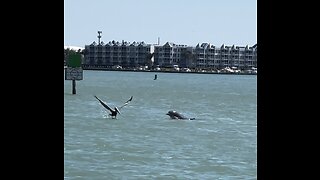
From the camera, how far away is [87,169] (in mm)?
15578

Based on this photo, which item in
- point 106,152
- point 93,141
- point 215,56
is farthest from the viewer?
point 215,56

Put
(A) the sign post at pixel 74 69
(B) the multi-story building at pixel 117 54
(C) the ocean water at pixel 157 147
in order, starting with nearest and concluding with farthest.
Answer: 1. (C) the ocean water at pixel 157 147
2. (A) the sign post at pixel 74 69
3. (B) the multi-story building at pixel 117 54

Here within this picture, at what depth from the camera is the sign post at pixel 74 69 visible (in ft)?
157

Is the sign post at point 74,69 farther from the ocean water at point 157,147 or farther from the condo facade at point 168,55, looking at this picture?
the condo facade at point 168,55

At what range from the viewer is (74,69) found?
48656 millimetres

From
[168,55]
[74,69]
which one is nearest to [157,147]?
[74,69]

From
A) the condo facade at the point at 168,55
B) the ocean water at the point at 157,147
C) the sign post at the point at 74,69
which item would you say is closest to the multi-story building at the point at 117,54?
the condo facade at the point at 168,55

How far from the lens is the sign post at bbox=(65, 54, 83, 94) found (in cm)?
4784
